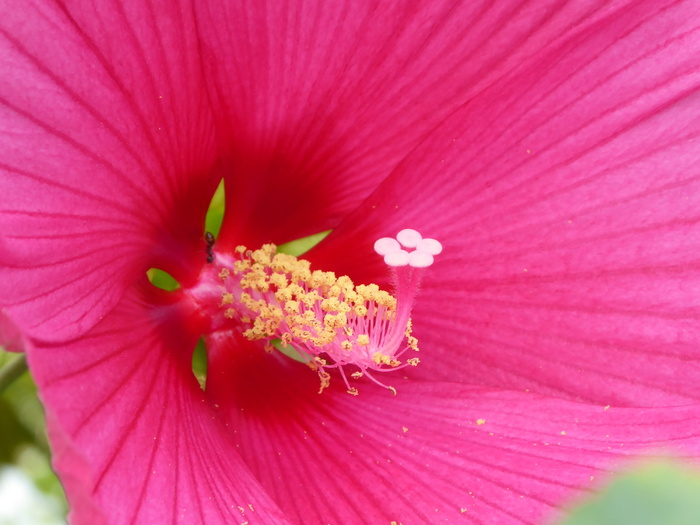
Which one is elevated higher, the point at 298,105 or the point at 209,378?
the point at 298,105

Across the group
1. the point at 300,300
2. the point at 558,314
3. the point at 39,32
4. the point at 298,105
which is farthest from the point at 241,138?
the point at 558,314

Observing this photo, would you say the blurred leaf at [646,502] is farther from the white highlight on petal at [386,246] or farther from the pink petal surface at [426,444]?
the white highlight on petal at [386,246]

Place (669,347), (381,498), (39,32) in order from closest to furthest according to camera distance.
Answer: (39,32)
(381,498)
(669,347)

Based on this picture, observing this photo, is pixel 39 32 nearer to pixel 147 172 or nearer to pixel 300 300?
pixel 147 172

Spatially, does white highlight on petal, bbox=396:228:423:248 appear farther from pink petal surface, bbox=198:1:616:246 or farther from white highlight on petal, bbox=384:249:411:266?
pink petal surface, bbox=198:1:616:246

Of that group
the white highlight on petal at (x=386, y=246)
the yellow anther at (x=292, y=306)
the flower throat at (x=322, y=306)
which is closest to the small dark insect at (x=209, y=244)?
the flower throat at (x=322, y=306)

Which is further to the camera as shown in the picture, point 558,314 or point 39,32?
point 558,314

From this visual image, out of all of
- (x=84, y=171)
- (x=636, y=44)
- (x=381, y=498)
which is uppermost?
(x=636, y=44)

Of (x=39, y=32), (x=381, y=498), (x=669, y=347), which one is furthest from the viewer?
(x=669, y=347)

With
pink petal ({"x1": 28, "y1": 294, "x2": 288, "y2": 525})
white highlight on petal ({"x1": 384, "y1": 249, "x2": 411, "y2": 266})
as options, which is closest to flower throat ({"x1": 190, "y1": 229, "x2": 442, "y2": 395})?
white highlight on petal ({"x1": 384, "y1": 249, "x2": 411, "y2": 266})
